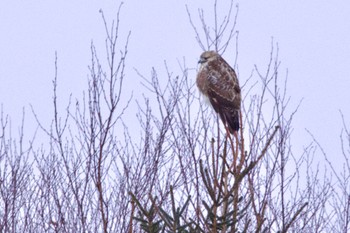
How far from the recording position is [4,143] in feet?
31.6

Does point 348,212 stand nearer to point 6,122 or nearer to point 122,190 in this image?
point 122,190

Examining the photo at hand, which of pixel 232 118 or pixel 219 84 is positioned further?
pixel 219 84

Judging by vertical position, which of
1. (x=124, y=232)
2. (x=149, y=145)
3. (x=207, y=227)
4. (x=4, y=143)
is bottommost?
(x=207, y=227)

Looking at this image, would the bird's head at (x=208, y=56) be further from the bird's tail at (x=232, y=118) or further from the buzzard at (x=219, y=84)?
the bird's tail at (x=232, y=118)

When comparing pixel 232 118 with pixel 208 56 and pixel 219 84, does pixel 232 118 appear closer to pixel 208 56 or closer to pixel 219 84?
pixel 219 84

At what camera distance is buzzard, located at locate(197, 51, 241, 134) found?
6.71m

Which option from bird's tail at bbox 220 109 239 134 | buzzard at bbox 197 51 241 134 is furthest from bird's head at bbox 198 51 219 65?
bird's tail at bbox 220 109 239 134

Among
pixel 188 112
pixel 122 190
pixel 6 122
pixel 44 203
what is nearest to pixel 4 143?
pixel 6 122

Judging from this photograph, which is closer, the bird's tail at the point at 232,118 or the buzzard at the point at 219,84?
the bird's tail at the point at 232,118

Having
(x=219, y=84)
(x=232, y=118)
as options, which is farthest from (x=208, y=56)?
(x=232, y=118)

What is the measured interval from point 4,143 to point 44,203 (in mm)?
1263

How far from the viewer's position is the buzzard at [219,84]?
6.71 m

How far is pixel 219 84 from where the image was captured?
22.5 feet

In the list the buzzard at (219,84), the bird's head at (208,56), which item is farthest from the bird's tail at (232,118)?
the bird's head at (208,56)
